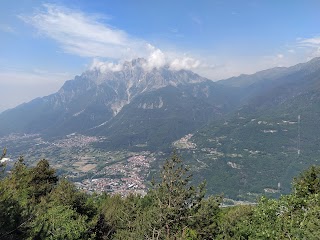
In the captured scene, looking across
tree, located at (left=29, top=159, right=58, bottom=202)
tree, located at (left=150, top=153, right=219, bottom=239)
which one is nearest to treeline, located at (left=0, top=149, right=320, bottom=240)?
tree, located at (left=150, top=153, right=219, bottom=239)

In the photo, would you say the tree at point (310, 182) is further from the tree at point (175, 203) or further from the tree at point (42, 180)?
the tree at point (42, 180)

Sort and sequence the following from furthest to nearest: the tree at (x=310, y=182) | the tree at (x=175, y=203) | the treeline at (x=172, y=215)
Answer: the tree at (x=310, y=182), the tree at (x=175, y=203), the treeline at (x=172, y=215)

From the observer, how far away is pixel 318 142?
565 ft

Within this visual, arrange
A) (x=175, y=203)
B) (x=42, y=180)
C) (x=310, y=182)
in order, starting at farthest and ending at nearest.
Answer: (x=42, y=180), (x=310, y=182), (x=175, y=203)

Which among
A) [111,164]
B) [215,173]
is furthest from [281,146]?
[111,164]

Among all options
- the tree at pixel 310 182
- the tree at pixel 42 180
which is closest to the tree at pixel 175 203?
the tree at pixel 310 182

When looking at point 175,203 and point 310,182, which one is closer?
point 175,203

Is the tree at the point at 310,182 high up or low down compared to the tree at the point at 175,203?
down

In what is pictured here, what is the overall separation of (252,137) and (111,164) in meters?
91.3

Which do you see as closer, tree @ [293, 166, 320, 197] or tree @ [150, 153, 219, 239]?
tree @ [150, 153, 219, 239]

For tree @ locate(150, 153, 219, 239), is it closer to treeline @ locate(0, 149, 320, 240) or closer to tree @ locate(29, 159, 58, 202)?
treeline @ locate(0, 149, 320, 240)

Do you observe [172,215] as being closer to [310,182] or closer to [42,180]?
[310,182]

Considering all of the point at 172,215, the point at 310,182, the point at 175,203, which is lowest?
the point at 310,182

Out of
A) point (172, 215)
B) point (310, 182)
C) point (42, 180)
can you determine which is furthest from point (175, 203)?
point (42, 180)
